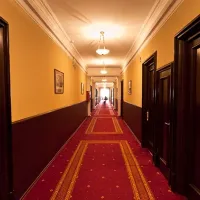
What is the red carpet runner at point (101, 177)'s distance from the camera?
2.72m

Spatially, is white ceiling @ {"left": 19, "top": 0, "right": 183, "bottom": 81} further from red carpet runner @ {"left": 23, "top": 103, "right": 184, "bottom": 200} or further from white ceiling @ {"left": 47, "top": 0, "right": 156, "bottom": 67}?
red carpet runner @ {"left": 23, "top": 103, "right": 184, "bottom": 200}

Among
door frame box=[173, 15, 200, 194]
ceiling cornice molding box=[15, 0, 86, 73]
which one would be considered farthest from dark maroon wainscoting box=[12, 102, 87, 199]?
door frame box=[173, 15, 200, 194]

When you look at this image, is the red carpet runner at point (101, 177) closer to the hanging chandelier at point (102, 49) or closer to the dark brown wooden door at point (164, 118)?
the dark brown wooden door at point (164, 118)

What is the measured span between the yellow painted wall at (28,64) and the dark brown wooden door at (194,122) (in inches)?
91.0

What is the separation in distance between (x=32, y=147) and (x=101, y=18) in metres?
2.89

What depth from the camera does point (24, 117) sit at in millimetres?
2775

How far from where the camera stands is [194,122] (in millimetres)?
2514

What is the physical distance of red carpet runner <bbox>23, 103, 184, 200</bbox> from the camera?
8.92 feet

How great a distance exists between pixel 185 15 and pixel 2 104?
8.38 ft

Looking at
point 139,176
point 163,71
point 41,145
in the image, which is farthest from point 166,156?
point 41,145

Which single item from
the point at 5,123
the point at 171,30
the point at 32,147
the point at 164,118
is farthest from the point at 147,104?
the point at 5,123

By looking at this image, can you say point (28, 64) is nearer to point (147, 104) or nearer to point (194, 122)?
point (194, 122)

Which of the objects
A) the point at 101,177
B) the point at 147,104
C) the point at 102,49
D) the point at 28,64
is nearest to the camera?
the point at 28,64

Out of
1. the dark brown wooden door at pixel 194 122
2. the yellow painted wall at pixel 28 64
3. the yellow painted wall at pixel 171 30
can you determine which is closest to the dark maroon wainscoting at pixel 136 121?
the yellow painted wall at pixel 171 30
